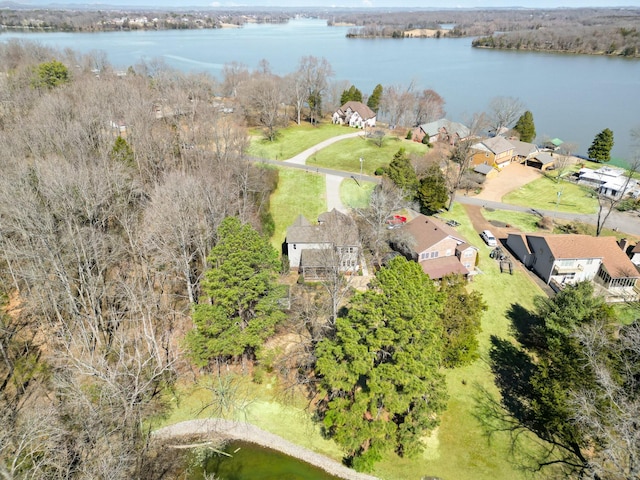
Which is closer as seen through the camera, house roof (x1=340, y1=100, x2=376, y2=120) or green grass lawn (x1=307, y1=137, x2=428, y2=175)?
green grass lawn (x1=307, y1=137, x2=428, y2=175)

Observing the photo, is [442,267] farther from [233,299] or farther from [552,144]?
[552,144]

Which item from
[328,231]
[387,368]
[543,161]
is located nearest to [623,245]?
[543,161]

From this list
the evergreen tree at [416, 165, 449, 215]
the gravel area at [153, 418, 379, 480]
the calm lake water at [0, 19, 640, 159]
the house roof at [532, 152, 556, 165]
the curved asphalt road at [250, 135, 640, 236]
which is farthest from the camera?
the calm lake water at [0, 19, 640, 159]

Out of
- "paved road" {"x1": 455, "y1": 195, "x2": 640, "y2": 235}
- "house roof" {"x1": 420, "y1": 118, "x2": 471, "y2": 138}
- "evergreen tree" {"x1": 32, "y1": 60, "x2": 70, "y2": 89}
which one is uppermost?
"evergreen tree" {"x1": 32, "y1": 60, "x2": 70, "y2": 89}

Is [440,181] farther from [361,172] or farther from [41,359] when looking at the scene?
[41,359]

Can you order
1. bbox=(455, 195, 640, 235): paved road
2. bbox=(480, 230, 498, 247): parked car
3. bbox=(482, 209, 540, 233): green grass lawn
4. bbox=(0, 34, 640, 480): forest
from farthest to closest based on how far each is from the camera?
1. bbox=(482, 209, 540, 233): green grass lawn
2. bbox=(455, 195, 640, 235): paved road
3. bbox=(480, 230, 498, 247): parked car
4. bbox=(0, 34, 640, 480): forest

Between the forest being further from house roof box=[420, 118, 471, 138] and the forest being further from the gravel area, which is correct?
house roof box=[420, 118, 471, 138]

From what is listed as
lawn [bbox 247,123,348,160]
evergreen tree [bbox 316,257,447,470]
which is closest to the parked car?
evergreen tree [bbox 316,257,447,470]

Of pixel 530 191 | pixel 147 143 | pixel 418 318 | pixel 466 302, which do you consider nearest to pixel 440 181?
pixel 530 191
